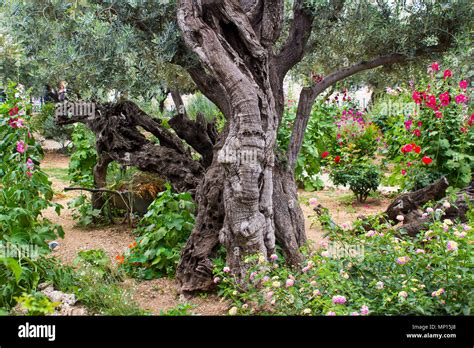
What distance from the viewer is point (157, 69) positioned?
17.6 ft

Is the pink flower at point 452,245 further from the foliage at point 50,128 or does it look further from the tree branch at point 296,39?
the foliage at point 50,128

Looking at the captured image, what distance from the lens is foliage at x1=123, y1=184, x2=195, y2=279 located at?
16.4 ft

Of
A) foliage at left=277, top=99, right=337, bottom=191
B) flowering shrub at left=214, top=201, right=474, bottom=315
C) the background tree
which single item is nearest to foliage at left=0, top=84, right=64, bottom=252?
the background tree

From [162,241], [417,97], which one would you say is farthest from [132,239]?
[417,97]

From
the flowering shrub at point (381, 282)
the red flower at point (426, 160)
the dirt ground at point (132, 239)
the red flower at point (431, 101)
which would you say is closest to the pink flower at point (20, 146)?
the dirt ground at point (132, 239)

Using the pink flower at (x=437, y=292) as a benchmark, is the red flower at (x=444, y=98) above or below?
above

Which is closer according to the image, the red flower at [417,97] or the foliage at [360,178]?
the red flower at [417,97]

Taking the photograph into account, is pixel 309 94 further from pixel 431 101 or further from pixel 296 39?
pixel 431 101

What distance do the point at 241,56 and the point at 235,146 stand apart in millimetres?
810

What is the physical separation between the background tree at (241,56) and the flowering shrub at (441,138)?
1.65 m

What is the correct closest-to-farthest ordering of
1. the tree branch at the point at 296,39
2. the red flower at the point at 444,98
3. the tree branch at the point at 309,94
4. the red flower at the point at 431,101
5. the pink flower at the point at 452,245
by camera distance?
the pink flower at the point at 452,245, the tree branch at the point at 296,39, the tree branch at the point at 309,94, the red flower at the point at 444,98, the red flower at the point at 431,101

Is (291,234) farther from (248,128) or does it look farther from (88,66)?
(88,66)

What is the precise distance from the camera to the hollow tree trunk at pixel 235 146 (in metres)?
4.16

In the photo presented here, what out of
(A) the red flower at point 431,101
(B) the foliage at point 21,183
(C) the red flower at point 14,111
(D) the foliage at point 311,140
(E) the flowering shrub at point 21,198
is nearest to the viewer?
(E) the flowering shrub at point 21,198
